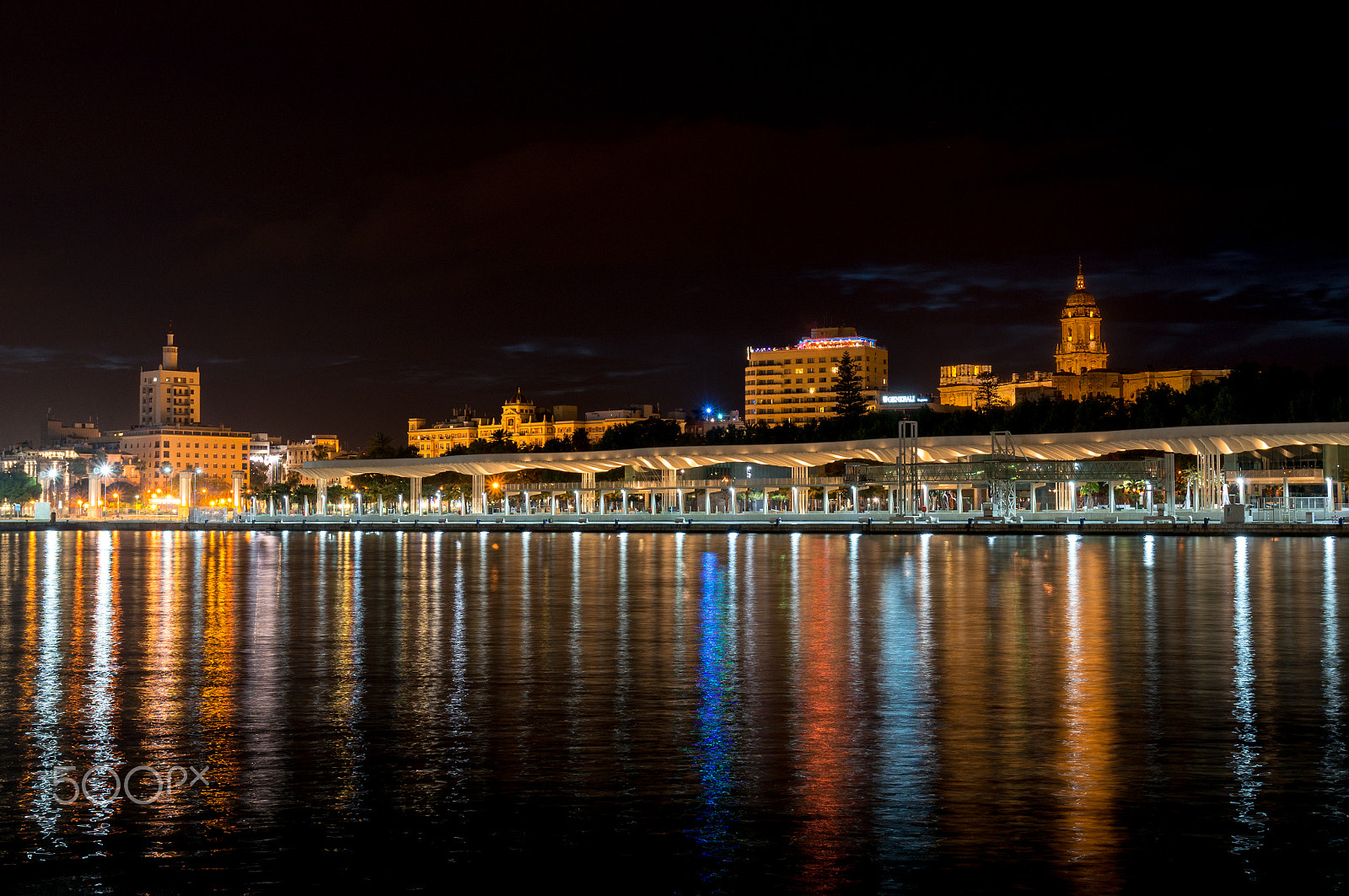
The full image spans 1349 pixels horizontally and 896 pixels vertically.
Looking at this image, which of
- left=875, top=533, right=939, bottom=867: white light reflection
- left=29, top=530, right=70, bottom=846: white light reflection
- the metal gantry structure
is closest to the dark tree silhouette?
the metal gantry structure

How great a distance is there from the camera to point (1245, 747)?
10.6 metres

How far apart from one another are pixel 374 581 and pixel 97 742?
21723 mm

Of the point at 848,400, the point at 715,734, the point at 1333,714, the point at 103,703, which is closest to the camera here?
the point at 715,734

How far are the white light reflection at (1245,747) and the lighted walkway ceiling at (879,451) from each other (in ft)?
185

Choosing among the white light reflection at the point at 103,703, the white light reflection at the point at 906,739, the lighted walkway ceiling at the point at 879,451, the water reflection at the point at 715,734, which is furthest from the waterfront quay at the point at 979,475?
the white light reflection at the point at 103,703

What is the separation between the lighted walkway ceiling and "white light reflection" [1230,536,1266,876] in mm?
56534

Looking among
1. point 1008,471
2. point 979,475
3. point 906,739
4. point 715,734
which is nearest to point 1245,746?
point 906,739

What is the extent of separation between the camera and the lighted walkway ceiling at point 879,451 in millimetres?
72500

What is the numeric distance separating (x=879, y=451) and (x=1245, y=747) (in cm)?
7638

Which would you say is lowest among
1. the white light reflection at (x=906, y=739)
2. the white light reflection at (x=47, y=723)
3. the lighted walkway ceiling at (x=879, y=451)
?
the white light reflection at (x=906, y=739)

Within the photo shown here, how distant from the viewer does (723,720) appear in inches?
464

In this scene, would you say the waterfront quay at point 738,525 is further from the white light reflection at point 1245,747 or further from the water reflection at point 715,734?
the water reflection at point 715,734

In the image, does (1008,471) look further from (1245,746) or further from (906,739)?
(906,739)

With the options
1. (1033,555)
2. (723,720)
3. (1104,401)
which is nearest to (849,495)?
(1104,401)
